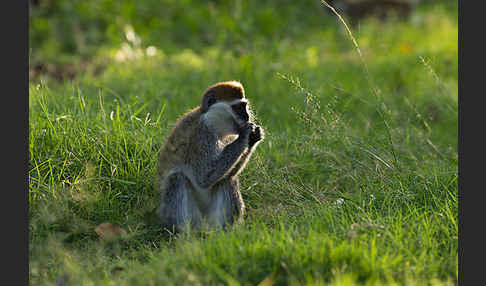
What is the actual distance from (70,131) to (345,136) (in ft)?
8.04

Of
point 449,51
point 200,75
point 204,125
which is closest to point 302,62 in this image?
point 200,75

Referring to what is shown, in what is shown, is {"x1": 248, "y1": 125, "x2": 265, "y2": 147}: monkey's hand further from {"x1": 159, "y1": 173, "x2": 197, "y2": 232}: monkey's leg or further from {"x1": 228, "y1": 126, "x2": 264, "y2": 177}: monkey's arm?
{"x1": 159, "y1": 173, "x2": 197, "y2": 232}: monkey's leg

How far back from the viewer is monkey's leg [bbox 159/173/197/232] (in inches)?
173

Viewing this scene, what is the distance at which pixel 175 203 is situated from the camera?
4.41m

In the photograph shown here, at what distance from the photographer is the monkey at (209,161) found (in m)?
4.35

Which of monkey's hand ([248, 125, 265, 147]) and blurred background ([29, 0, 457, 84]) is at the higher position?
blurred background ([29, 0, 457, 84])

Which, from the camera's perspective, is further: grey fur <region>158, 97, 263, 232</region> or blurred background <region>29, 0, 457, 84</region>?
blurred background <region>29, 0, 457, 84</region>

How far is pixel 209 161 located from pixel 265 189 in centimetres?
77

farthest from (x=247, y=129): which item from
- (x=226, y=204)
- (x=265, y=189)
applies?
A: (x=265, y=189)

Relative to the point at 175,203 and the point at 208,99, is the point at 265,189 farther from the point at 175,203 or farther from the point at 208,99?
the point at 208,99

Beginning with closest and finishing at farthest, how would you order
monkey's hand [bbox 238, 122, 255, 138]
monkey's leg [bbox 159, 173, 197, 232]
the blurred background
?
monkey's hand [bbox 238, 122, 255, 138] < monkey's leg [bbox 159, 173, 197, 232] < the blurred background

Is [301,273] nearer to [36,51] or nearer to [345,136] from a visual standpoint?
[345,136]

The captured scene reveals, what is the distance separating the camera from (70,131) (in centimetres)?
491

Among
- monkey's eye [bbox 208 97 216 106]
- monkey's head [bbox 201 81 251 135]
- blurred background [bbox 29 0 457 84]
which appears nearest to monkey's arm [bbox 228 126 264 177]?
monkey's head [bbox 201 81 251 135]
